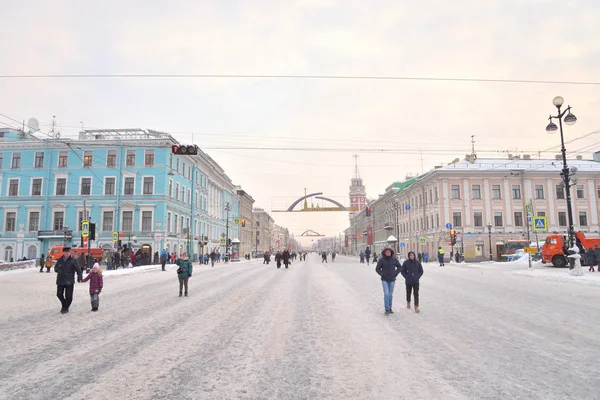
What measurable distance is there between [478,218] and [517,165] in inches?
416

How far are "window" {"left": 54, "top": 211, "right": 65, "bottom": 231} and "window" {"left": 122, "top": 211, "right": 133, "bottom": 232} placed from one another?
7.58 m

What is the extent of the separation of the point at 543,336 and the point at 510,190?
176 feet

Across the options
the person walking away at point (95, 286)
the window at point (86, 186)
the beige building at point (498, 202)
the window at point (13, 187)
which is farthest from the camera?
the beige building at point (498, 202)

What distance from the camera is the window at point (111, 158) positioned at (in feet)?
159

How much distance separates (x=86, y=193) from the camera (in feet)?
158

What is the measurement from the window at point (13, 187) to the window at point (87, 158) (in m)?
8.91

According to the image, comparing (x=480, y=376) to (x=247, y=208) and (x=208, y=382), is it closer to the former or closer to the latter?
(x=208, y=382)

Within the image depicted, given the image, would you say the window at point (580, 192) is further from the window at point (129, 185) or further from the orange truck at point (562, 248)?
the window at point (129, 185)

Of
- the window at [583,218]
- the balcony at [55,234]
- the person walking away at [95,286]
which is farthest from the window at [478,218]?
the person walking away at [95,286]

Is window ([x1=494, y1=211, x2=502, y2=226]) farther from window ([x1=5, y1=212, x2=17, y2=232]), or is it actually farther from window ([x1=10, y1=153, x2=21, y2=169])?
window ([x1=10, y1=153, x2=21, y2=169])

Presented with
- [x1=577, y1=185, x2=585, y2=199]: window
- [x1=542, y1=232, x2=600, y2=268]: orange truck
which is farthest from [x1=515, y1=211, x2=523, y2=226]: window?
[x1=542, y1=232, x2=600, y2=268]: orange truck

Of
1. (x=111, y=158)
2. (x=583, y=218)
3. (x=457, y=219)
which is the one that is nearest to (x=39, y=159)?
(x=111, y=158)

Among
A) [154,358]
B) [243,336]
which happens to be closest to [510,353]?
[243,336]

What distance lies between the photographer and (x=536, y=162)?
59.7 m
